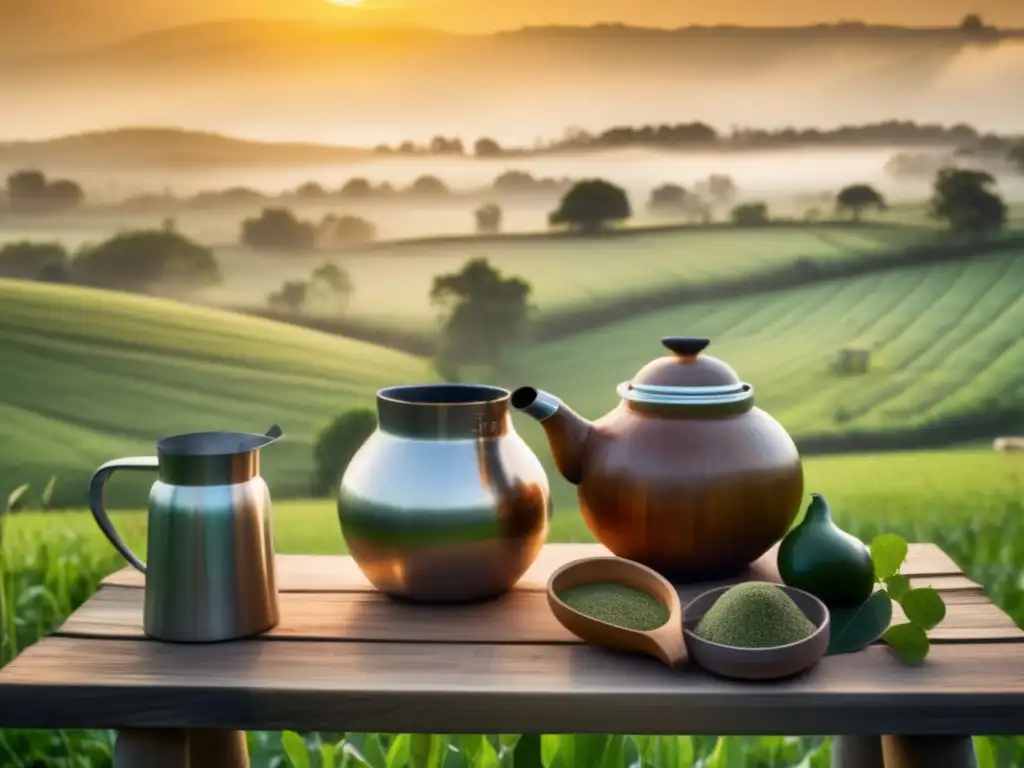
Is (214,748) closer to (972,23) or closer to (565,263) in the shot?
(565,263)

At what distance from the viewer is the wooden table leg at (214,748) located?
1.32 m

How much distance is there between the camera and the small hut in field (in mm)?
2650

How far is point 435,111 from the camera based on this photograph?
261 cm

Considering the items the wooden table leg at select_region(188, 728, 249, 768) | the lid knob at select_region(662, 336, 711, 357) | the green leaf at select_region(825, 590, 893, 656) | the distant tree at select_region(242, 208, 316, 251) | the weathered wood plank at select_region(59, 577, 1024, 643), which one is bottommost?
the wooden table leg at select_region(188, 728, 249, 768)

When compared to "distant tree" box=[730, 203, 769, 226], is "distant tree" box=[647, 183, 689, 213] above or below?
above

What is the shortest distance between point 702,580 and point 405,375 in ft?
4.83

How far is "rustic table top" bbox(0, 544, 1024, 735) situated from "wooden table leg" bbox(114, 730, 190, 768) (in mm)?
52

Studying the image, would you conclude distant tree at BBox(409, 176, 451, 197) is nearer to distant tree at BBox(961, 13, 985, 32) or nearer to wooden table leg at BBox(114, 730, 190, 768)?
distant tree at BBox(961, 13, 985, 32)

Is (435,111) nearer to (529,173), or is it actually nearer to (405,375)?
(529,173)

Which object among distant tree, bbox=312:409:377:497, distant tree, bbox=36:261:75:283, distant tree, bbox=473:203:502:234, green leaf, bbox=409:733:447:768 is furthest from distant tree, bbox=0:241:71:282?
green leaf, bbox=409:733:447:768

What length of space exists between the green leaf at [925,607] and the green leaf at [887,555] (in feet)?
0.24

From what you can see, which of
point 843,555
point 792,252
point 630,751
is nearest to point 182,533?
point 843,555

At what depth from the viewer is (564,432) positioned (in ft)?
4.21

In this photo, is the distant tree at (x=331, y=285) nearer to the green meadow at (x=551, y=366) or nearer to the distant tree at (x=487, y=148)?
the green meadow at (x=551, y=366)
